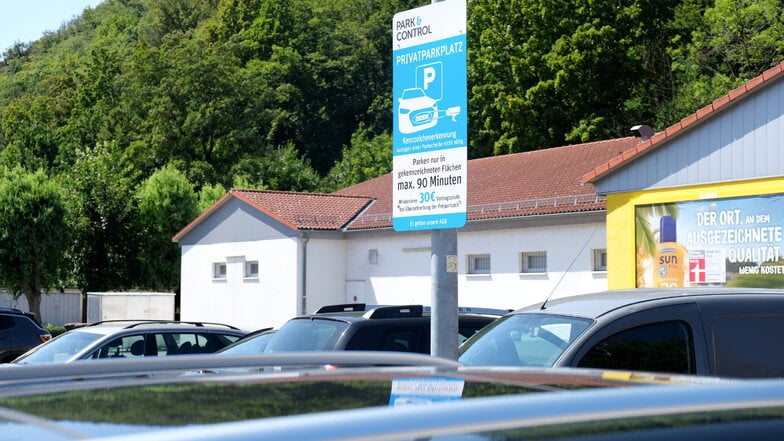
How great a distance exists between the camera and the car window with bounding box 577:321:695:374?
678 cm

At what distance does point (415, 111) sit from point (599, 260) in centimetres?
2208

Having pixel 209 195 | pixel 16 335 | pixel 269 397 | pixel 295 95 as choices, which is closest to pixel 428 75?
pixel 269 397

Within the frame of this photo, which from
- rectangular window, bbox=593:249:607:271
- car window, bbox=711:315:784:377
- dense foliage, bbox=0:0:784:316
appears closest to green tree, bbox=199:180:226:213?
dense foliage, bbox=0:0:784:316

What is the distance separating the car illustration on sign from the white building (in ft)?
69.5

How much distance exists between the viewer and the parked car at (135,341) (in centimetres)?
1429

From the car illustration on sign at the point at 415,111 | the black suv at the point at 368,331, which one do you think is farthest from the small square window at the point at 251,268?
the car illustration on sign at the point at 415,111

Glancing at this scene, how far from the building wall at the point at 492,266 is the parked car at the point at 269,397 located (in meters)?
22.9

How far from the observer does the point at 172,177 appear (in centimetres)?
5941

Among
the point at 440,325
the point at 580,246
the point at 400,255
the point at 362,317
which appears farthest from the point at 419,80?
the point at 400,255

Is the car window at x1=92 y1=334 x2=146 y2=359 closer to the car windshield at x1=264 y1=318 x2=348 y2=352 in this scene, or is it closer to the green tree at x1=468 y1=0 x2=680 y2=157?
the car windshield at x1=264 y1=318 x2=348 y2=352

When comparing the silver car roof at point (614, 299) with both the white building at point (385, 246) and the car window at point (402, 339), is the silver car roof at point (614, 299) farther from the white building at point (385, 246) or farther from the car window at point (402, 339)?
the white building at point (385, 246)

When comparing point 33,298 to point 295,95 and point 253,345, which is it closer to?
point 295,95

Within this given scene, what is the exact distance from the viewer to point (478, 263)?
3359 cm

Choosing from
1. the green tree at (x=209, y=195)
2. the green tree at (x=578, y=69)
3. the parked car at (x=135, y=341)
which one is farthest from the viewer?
the green tree at (x=209, y=195)
